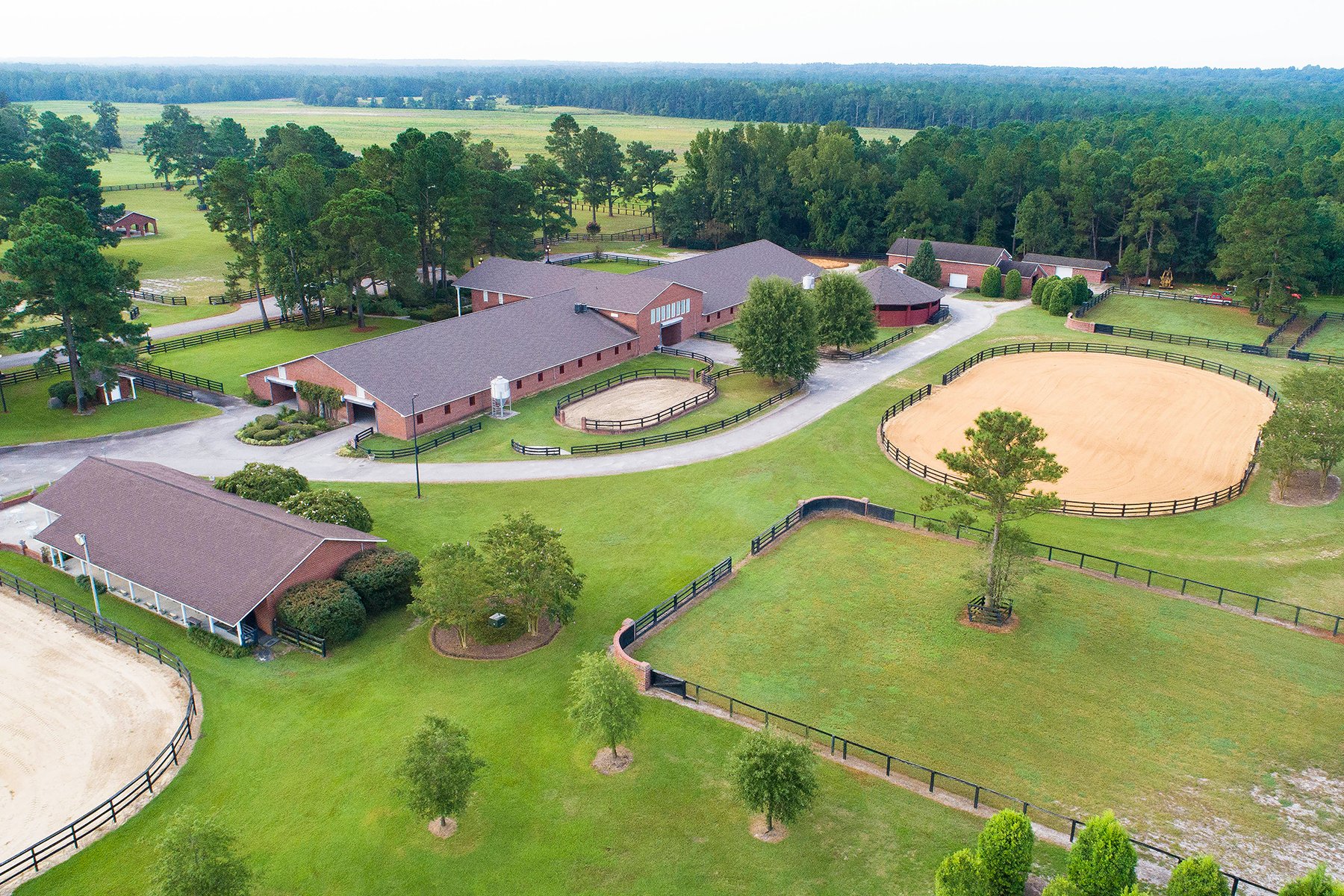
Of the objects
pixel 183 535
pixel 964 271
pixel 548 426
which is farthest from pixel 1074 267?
pixel 183 535

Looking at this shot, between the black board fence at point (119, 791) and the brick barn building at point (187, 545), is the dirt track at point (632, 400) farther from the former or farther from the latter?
the black board fence at point (119, 791)

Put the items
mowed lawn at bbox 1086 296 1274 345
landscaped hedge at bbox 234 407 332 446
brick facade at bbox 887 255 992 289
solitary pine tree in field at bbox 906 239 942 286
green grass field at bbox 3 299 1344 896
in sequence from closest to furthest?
green grass field at bbox 3 299 1344 896, landscaped hedge at bbox 234 407 332 446, mowed lawn at bbox 1086 296 1274 345, solitary pine tree in field at bbox 906 239 942 286, brick facade at bbox 887 255 992 289

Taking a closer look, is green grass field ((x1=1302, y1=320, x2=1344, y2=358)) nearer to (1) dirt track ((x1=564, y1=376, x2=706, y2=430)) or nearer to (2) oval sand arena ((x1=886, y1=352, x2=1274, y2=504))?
(2) oval sand arena ((x1=886, y1=352, x2=1274, y2=504))

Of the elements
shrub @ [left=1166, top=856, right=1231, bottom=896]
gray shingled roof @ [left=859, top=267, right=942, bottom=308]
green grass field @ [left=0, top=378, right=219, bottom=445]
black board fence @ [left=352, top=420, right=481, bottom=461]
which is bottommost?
green grass field @ [left=0, top=378, right=219, bottom=445]

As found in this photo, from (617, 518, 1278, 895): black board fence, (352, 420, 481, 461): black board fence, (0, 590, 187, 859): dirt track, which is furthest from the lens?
(352, 420, 481, 461): black board fence

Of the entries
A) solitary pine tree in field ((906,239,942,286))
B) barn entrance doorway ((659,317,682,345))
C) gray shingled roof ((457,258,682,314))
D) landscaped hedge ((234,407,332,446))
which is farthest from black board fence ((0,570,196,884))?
solitary pine tree in field ((906,239,942,286))

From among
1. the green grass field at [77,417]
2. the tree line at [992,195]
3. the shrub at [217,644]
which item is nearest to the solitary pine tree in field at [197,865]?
the shrub at [217,644]

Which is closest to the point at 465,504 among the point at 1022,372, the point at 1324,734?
the point at 1324,734

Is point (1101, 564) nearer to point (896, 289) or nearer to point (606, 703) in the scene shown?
point (606, 703)

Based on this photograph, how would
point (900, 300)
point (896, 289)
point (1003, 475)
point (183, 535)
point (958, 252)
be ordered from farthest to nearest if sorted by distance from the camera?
point (958, 252)
point (896, 289)
point (900, 300)
point (183, 535)
point (1003, 475)
